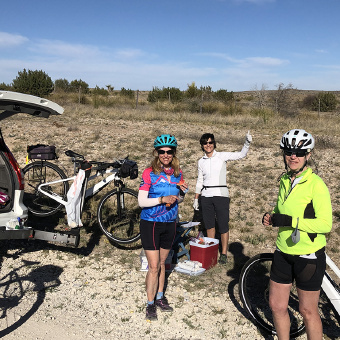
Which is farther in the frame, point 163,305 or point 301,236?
point 163,305

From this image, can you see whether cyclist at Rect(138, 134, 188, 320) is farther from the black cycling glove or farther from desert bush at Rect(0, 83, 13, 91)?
desert bush at Rect(0, 83, 13, 91)

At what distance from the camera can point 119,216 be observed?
626 cm

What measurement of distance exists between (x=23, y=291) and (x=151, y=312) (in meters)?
1.66

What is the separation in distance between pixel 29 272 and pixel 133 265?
1397 millimetres

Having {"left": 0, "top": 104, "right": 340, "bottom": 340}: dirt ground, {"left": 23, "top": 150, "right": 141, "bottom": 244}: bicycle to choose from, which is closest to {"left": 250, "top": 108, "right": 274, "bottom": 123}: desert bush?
{"left": 0, "top": 104, "right": 340, "bottom": 340}: dirt ground

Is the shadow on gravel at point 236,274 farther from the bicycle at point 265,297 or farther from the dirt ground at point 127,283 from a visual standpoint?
the bicycle at point 265,297

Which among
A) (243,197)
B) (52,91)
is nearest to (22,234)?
(243,197)

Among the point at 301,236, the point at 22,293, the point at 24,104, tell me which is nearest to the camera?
the point at 301,236

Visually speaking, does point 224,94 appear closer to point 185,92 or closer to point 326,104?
point 185,92

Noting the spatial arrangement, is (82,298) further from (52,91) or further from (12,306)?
(52,91)

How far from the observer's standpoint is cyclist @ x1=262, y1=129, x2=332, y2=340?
9.54ft

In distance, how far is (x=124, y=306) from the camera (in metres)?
4.45

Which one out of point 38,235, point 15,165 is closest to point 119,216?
point 38,235

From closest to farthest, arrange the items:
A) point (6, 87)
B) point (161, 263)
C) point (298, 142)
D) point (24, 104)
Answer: point (298, 142)
point (161, 263)
point (24, 104)
point (6, 87)
